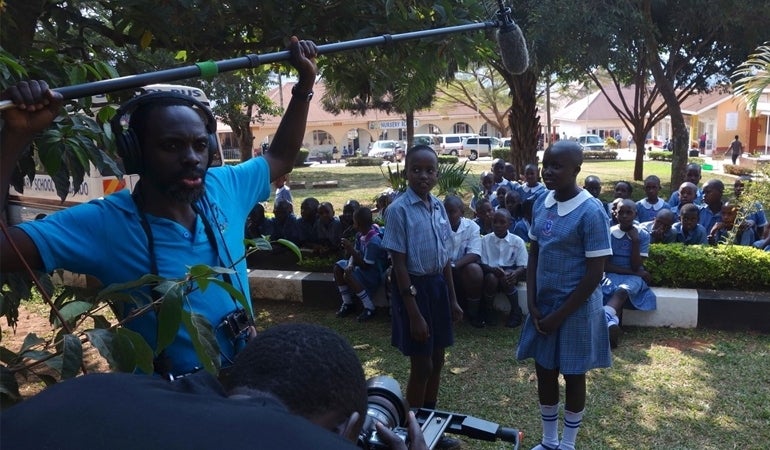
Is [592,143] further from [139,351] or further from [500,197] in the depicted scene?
[139,351]

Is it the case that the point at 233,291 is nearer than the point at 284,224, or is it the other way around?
the point at 233,291

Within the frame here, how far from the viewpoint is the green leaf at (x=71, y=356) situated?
4.50 feet

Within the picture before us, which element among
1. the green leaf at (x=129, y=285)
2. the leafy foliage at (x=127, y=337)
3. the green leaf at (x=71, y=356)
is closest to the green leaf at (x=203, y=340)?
the leafy foliage at (x=127, y=337)

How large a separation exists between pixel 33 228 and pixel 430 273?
2280 mm

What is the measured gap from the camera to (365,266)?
20.2ft

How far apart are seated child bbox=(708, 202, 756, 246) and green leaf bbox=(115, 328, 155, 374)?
6227mm

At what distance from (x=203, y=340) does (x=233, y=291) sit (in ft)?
0.50

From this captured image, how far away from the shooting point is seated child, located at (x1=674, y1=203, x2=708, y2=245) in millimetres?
6211

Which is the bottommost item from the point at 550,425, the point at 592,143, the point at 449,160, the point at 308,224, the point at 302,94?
the point at 550,425

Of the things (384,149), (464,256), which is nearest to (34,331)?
(464,256)

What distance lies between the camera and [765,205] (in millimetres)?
6684

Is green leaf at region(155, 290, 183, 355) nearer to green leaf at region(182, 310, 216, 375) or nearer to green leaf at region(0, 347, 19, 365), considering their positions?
green leaf at region(182, 310, 216, 375)

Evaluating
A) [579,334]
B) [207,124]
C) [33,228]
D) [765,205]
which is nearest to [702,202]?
[765,205]

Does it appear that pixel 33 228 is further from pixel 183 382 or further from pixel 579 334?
pixel 579 334
